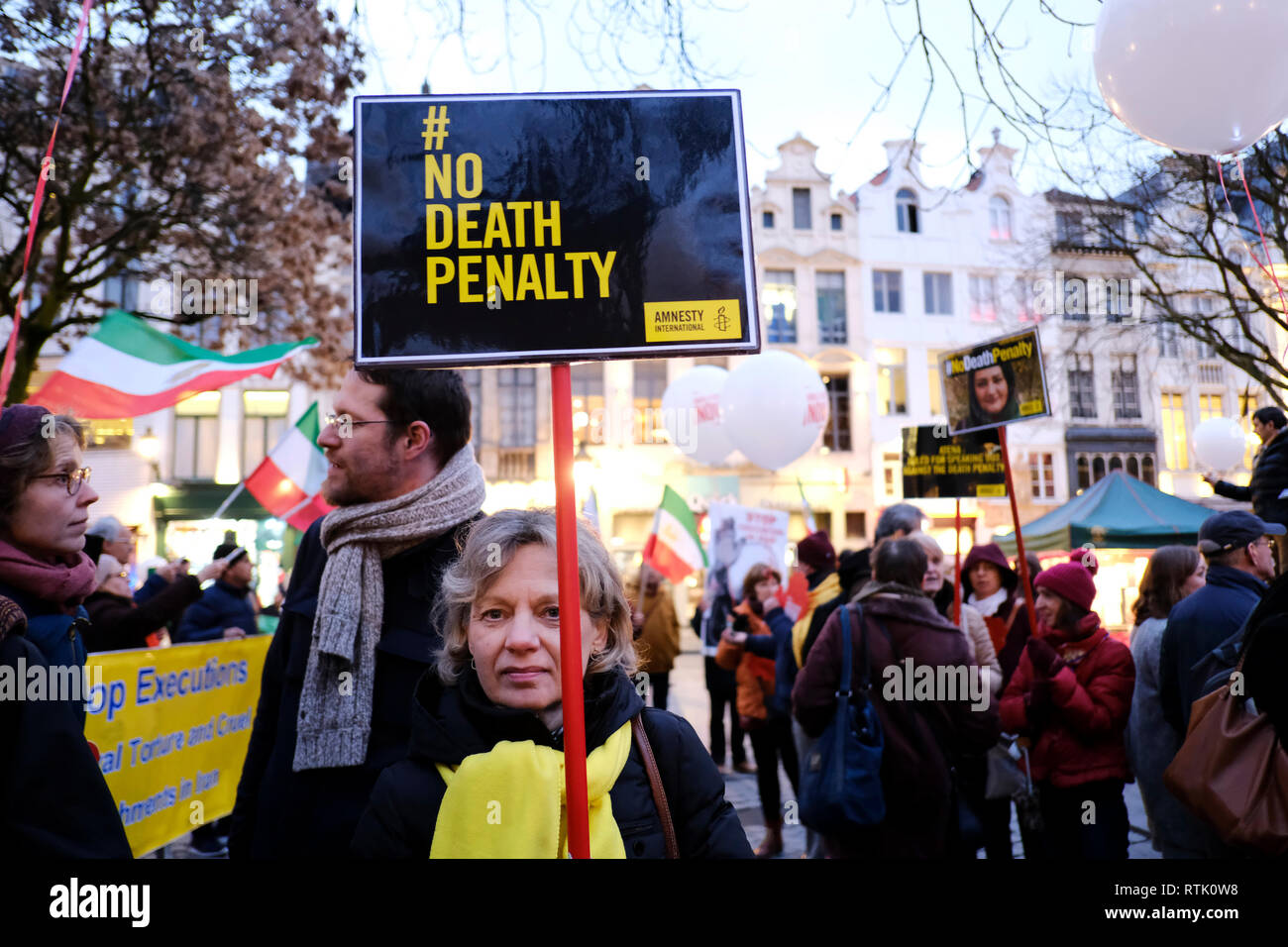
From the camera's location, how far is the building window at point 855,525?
95.9 feet

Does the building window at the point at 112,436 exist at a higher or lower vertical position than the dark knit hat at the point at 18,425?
higher

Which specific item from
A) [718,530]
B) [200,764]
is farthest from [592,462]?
[200,764]

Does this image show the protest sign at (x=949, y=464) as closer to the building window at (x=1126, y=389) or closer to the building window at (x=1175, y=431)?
the building window at (x=1126, y=389)

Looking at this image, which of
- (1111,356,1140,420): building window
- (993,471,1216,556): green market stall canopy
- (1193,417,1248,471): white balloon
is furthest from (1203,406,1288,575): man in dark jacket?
(1111,356,1140,420): building window

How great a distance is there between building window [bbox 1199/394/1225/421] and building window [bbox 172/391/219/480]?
103 feet

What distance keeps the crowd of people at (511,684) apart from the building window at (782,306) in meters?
25.5

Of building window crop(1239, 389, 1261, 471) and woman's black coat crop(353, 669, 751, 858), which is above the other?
building window crop(1239, 389, 1261, 471)

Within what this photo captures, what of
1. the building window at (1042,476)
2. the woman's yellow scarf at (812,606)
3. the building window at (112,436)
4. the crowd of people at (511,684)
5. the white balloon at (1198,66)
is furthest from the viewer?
the building window at (1042,476)

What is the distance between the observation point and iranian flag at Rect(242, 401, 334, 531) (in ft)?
23.9

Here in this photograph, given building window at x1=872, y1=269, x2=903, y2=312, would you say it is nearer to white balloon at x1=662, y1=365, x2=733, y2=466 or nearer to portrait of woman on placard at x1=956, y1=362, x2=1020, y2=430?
white balloon at x1=662, y1=365, x2=733, y2=466

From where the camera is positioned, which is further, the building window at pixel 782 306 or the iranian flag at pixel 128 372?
the building window at pixel 782 306

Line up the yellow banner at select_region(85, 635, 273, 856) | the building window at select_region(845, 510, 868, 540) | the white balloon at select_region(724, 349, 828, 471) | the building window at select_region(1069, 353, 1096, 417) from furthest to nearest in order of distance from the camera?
the building window at select_region(1069, 353, 1096, 417), the building window at select_region(845, 510, 868, 540), the white balloon at select_region(724, 349, 828, 471), the yellow banner at select_region(85, 635, 273, 856)

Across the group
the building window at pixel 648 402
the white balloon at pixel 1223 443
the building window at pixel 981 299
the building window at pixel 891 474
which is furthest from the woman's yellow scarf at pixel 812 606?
the building window at pixel 981 299
